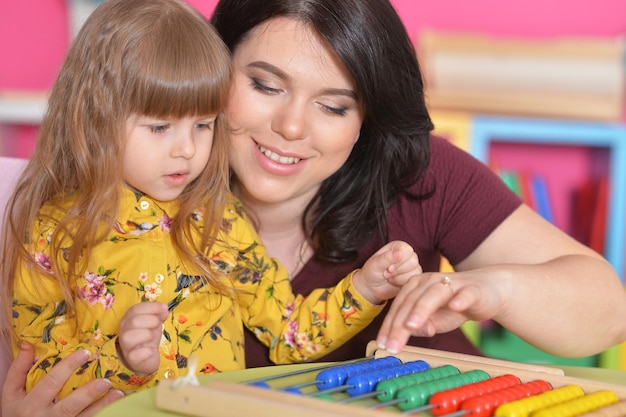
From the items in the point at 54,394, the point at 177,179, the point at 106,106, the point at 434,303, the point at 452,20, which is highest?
the point at 452,20

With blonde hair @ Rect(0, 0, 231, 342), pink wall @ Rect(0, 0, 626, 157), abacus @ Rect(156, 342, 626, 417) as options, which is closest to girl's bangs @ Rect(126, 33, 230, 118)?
blonde hair @ Rect(0, 0, 231, 342)

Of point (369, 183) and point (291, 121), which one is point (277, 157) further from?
point (369, 183)

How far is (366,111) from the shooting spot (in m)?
1.62

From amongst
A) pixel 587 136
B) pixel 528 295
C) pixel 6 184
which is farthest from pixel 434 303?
pixel 587 136

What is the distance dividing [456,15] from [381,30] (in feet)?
7.32

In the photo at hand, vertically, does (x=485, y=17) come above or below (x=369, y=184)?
above

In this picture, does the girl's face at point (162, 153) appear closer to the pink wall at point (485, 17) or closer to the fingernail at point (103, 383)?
the fingernail at point (103, 383)

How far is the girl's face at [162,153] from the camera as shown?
4.57 feet

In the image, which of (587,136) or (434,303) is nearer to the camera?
(434,303)

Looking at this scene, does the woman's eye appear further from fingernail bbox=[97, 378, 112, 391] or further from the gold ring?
fingernail bbox=[97, 378, 112, 391]

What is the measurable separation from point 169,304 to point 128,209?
0.17 metres

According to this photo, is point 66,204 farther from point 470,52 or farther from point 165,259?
point 470,52

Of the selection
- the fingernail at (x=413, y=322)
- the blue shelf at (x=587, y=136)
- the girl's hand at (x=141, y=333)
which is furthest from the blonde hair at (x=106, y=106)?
the blue shelf at (x=587, y=136)

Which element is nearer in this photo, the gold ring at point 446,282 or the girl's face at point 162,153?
the gold ring at point 446,282
